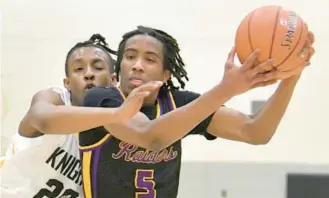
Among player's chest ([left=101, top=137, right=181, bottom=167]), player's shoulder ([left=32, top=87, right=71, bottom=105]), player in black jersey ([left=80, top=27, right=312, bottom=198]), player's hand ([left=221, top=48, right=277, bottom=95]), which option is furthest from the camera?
player's shoulder ([left=32, top=87, right=71, bottom=105])

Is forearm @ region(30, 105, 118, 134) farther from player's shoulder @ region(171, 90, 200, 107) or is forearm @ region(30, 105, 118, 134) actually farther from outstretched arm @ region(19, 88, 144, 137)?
player's shoulder @ region(171, 90, 200, 107)

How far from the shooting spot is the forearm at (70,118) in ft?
4.28

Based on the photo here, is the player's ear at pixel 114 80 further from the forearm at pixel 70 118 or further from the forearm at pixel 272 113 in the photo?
the forearm at pixel 272 113

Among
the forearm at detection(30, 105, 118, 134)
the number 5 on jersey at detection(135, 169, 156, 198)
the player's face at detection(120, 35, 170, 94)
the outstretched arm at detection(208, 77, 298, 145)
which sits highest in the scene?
the player's face at detection(120, 35, 170, 94)

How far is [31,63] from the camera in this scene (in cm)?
273

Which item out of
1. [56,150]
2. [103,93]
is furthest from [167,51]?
[56,150]

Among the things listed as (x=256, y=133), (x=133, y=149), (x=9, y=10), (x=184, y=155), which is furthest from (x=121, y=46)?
(x=9, y=10)

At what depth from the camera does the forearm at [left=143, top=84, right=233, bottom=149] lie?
1.30 m

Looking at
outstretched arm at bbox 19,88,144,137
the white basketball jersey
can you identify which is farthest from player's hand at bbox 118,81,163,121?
the white basketball jersey

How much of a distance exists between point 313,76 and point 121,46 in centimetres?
120

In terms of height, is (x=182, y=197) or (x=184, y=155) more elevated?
(x=184, y=155)

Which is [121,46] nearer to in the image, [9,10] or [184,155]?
[184,155]

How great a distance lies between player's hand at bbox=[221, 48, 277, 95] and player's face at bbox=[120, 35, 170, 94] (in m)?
0.28

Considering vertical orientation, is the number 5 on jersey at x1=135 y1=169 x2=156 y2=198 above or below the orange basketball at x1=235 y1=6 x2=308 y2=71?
below
